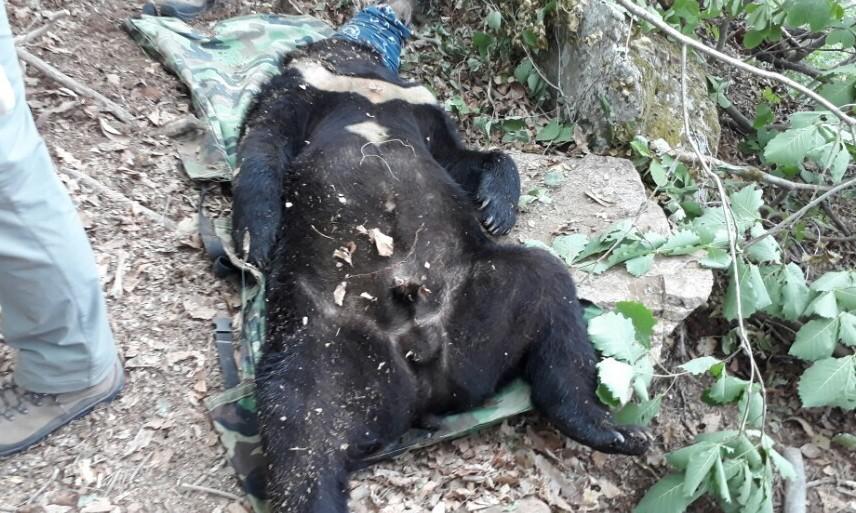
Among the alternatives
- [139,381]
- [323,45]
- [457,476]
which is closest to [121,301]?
[139,381]

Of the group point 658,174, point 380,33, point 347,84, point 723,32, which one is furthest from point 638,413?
point 723,32

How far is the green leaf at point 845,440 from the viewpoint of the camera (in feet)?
12.8

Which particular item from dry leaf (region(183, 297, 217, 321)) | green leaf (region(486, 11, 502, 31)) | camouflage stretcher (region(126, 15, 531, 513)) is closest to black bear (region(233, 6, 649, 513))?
camouflage stretcher (region(126, 15, 531, 513))

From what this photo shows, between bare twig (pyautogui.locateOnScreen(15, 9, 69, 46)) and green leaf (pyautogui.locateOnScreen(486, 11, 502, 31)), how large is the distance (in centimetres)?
313

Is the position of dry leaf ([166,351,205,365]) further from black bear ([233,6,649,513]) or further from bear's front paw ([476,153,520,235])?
bear's front paw ([476,153,520,235])

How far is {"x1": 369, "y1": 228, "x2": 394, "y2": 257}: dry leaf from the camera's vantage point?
3430 mm

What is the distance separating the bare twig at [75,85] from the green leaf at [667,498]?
11.9ft

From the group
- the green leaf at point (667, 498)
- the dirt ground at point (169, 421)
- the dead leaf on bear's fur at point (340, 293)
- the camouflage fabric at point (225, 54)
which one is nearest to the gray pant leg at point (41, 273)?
the dirt ground at point (169, 421)

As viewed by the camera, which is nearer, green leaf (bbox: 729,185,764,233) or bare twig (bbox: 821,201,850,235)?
green leaf (bbox: 729,185,764,233)

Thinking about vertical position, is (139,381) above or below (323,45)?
below

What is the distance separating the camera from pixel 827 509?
3711 mm

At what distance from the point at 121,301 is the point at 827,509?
12.6 ft

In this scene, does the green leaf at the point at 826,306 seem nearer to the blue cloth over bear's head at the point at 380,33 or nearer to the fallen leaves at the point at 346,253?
the fallen leaves at the point at 346,253

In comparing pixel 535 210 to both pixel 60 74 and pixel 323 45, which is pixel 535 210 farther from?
pixel 60 74
